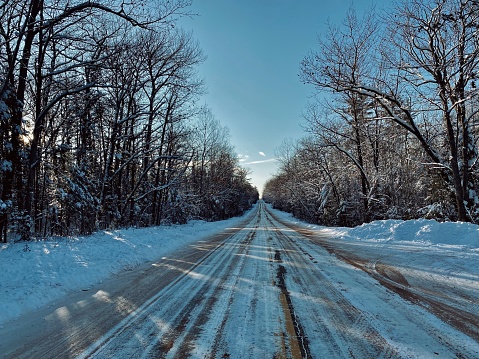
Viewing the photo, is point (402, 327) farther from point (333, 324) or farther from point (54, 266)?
point (54, 266)

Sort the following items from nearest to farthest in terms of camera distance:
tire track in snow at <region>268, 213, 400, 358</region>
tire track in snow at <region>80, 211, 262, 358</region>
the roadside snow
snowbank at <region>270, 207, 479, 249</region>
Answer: tire track in snow at <region>268, 213, 400, 358</region> < tire track in snow at <region>80, 211, 262, 358</region> < the roadside snow < snowbank at <region>270, 207, 479, 249</region>

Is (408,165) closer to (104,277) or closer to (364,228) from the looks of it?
(364,228)

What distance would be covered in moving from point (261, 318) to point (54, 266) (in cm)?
545

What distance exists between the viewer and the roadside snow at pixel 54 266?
5.07 m

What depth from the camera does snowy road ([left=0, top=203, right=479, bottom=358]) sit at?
10.4 feet

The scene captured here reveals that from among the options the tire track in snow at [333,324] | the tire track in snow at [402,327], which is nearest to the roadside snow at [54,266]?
the tire track in snow at [333,324]

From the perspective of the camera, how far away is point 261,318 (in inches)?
157

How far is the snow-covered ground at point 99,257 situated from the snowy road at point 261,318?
21.4 inches

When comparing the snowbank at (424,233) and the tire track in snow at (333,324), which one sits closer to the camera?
the tire track in snow at (333,324)

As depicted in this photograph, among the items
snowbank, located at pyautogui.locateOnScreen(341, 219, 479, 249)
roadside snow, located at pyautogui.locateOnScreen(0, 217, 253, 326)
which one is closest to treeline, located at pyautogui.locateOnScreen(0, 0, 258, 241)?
roadside snow, located at pyautogui.locateOnScreen(0, 217, 253, 326)

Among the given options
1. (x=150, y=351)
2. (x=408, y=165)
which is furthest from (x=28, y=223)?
(x=408, y=165)

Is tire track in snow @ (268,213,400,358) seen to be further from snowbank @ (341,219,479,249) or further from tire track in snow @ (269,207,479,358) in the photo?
snowbank @ (341,219,479,249)

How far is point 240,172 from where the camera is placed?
58156 mm

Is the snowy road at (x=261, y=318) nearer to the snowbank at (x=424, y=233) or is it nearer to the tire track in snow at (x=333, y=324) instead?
the tire track in snow at (x=333, y=324)
